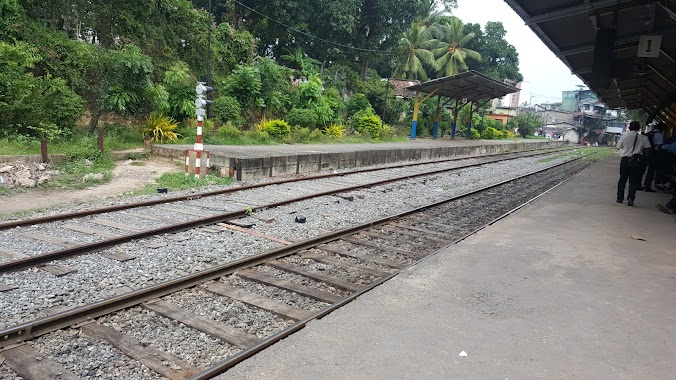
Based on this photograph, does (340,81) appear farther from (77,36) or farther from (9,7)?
(9,7)

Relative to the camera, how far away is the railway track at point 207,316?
307cm

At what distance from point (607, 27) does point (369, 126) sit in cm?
1794

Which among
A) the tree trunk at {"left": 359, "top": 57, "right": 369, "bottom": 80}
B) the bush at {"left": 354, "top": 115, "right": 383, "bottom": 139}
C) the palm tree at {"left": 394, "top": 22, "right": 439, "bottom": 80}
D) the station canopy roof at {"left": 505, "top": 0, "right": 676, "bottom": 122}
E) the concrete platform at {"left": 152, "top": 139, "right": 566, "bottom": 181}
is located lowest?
the concrete platform at {"left": 152, "top": 139, "right": 566, "bottom": 181}

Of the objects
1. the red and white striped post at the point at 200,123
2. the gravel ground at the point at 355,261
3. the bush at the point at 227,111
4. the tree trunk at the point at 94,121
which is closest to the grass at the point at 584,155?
the bush at the point at 227,111

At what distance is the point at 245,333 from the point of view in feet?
11.7

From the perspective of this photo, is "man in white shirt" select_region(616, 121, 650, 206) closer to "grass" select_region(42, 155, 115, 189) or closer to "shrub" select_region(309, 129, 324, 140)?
"grass" select_region(42, 155, 115, 189)

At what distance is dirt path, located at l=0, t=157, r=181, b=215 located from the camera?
26.4 ft

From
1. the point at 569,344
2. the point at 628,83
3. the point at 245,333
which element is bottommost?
the point at 245,333

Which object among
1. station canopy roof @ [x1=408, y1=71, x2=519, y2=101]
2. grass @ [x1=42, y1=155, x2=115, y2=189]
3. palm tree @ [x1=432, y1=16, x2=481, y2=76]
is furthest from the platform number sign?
palm tree @ [x1=432, y1=16, x2=481, y2=76]

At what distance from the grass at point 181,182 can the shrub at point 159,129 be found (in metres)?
4.72

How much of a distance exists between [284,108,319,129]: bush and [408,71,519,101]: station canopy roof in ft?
25.3

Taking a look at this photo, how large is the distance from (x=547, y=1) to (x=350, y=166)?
9.23 m

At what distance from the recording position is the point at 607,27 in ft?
30.8

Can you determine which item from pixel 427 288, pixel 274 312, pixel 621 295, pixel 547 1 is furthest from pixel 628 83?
pixel 274 312
